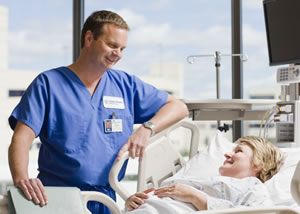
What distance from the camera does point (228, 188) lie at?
5.74ft

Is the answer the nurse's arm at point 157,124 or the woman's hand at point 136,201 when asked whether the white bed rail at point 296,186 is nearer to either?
the woman's hand at point 136,201

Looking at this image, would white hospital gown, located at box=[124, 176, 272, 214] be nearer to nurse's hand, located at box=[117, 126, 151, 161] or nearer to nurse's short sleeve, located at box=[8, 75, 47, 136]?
nurse's hand, located at box=[117, 126, 151, 161]

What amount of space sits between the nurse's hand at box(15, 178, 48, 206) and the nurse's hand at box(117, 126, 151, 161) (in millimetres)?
502

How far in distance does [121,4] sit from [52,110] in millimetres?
3360

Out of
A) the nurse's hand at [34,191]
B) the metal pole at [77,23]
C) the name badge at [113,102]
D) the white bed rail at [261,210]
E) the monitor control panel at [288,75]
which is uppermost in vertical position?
the metal pole at [77,23]

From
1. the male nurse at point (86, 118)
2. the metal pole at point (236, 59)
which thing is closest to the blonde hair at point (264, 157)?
the male nurse at point (86, 118)

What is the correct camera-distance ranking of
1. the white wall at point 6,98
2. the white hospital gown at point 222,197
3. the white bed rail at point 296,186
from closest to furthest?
the white bed rail at point 296,186
the white hospital gown at point 222,197
the white wall at point 6,98

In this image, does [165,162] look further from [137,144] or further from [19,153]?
[19,153]

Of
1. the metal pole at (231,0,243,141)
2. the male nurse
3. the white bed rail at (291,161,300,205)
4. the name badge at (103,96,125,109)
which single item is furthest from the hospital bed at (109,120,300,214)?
the metal pole at (231,0,243,141)

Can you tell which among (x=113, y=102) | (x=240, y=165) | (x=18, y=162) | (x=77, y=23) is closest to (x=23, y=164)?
(x=18, y=162)

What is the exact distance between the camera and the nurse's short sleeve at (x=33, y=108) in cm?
194

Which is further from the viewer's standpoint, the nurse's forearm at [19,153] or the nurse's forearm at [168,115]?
the nurse's forearm at [168,115]

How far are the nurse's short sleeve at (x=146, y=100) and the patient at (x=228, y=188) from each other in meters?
0.41

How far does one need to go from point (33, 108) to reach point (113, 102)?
1.21 ft
